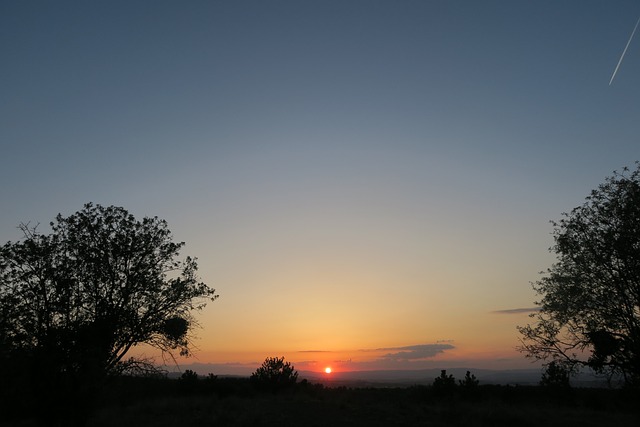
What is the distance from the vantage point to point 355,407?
3192cm

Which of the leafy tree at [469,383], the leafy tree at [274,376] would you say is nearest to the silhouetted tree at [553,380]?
the leafy tree at [469,383]

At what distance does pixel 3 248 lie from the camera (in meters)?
21.7

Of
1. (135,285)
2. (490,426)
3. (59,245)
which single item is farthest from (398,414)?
(59,245)

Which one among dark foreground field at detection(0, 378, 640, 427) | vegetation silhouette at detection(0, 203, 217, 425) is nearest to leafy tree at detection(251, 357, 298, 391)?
dark foreground field at detection(0, 378, 640, 427)

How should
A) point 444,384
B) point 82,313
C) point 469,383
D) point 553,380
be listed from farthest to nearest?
1. point 444,384
2. point 469,383
3. point 553,380
4. point 82,313

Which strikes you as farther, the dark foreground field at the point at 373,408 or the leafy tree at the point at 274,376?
the leafy tree at the point at 274,376

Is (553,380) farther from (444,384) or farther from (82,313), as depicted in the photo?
(82,313)

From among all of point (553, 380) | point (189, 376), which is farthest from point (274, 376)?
point (553, 380)

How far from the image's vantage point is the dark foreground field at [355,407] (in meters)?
25.1

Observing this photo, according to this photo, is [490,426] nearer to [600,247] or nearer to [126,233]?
[600,247]

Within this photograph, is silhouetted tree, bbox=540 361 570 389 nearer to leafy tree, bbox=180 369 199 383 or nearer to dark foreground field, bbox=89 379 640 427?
dark foreground field, bbox=89 379 640 427

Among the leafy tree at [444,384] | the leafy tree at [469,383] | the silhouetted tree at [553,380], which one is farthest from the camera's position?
the leafy tree at [444,384]

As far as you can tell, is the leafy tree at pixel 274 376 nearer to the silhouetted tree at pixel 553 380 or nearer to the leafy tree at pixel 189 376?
the leafy tree at pixel 189 376

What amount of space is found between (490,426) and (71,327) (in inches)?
859
